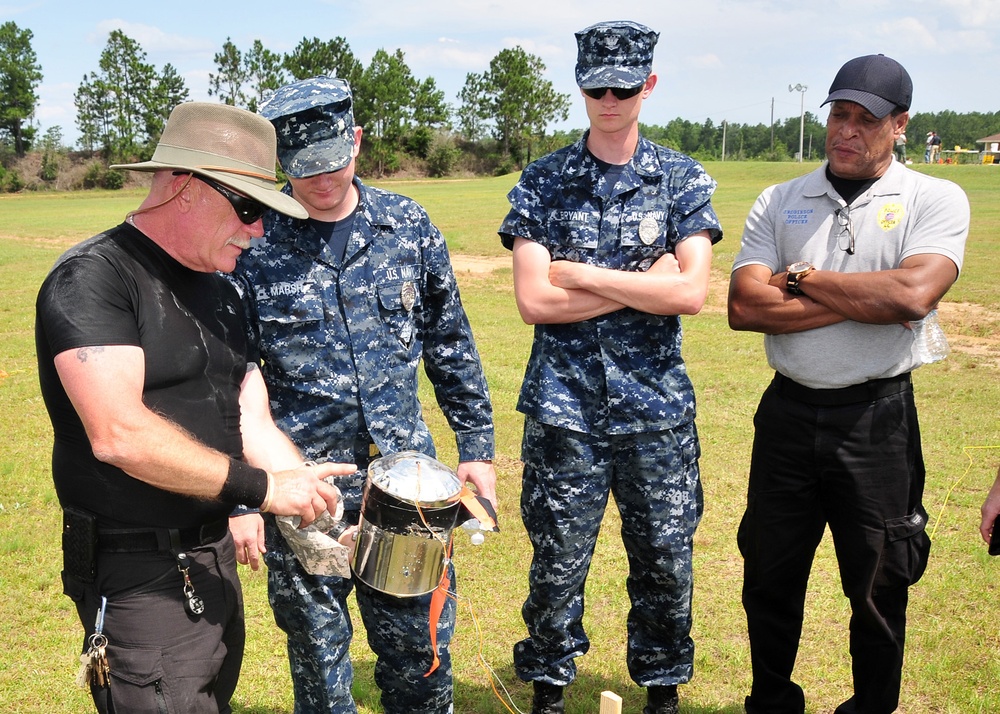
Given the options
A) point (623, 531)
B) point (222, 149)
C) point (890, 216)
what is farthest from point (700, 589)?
point (222, 149)

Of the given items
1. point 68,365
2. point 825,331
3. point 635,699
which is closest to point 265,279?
point 68,365

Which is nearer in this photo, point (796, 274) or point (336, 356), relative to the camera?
point (336, 356)

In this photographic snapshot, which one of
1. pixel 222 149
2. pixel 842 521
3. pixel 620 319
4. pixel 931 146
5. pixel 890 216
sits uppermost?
pixel 931 146

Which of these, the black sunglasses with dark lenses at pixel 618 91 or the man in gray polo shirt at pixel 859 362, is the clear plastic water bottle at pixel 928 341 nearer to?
the man in gray polo shirt at pixel 859 362

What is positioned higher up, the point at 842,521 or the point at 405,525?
the point at 405,525

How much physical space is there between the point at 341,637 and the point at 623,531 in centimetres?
135

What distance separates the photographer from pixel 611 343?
379 cm

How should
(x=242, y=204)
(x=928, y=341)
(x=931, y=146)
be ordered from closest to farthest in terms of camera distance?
(x=242, y=204) → (x=928, y=341) → (x=931, y=146)

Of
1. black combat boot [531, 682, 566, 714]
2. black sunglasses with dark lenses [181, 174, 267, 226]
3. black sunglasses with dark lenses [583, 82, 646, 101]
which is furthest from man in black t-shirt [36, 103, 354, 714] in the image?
black combat boot [531, 682, 566, 714]

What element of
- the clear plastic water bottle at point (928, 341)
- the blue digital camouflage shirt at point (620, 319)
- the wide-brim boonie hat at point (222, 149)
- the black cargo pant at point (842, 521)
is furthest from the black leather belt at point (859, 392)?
the wide-brim boonie hat at point (222, 149)

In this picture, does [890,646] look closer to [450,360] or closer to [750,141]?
[450,360]

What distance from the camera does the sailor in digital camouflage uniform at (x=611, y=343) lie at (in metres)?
3.70

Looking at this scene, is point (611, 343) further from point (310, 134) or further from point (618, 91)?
point (310, 134)

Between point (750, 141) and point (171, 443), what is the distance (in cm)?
14267
